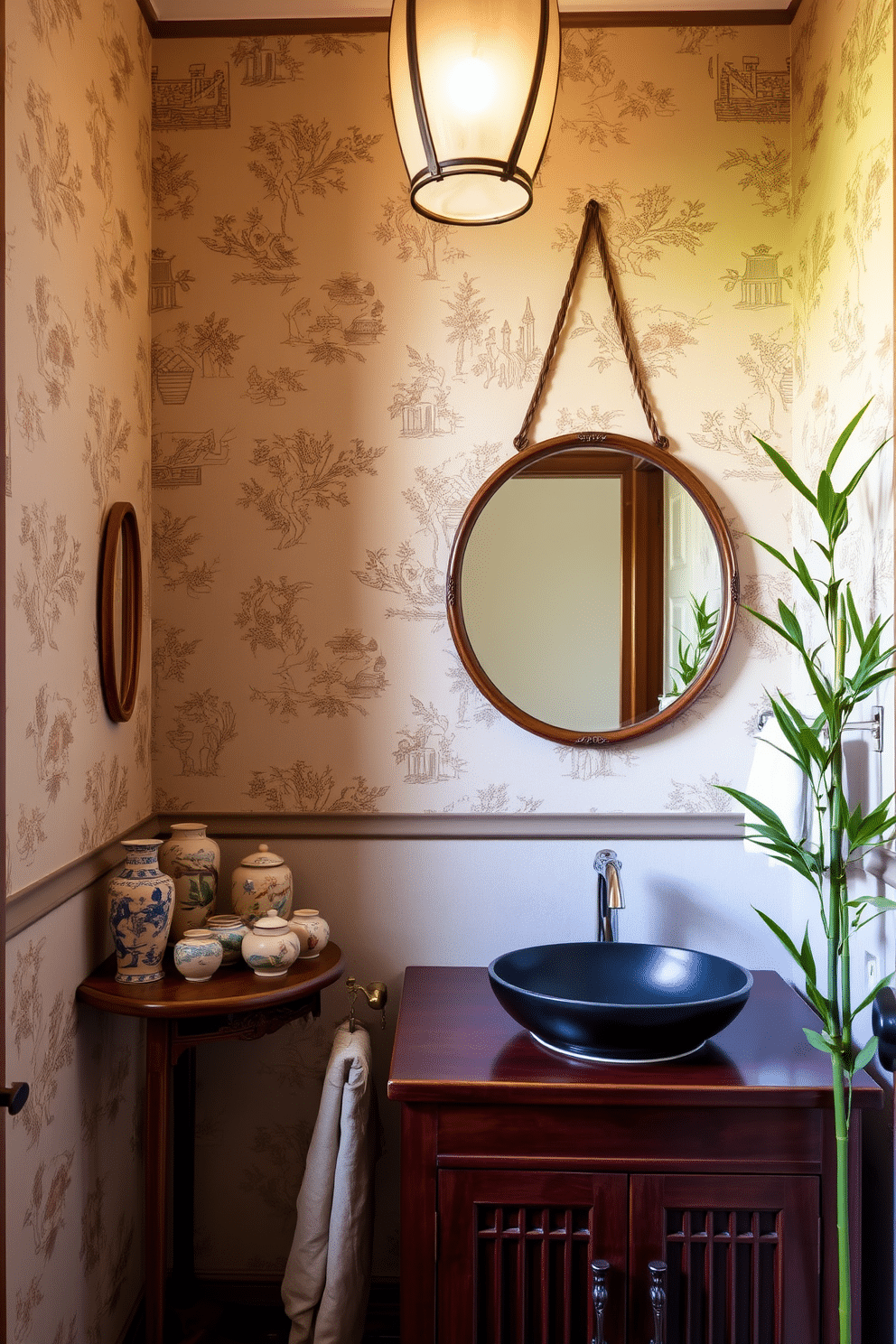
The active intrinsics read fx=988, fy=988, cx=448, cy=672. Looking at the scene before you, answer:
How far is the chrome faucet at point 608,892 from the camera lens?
1.86 m

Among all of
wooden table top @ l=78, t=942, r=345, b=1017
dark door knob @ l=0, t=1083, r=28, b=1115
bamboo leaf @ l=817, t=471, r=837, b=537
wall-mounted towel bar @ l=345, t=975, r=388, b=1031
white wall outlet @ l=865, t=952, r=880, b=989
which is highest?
bamboo leaf @ l=817, t=471, r=837, b=537

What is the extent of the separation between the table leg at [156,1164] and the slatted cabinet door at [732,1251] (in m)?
0.76

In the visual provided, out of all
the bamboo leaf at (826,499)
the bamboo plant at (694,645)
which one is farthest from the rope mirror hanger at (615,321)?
the bamboo leaf at (826,499)

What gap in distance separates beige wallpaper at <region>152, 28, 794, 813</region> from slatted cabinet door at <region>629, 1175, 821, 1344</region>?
2.47 ft

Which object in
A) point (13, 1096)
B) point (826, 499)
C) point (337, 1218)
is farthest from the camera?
point (337, 1218)

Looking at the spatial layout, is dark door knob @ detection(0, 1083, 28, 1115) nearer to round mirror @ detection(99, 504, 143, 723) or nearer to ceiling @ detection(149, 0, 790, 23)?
round mirror @ detection(99, 504, 143, 723)

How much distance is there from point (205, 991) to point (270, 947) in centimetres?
13

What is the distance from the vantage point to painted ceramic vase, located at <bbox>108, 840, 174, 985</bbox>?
1.66 meters

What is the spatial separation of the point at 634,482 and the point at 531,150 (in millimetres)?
843

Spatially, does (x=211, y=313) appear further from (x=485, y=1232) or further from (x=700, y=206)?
(x=485, y=1232)

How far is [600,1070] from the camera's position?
1.54 metres

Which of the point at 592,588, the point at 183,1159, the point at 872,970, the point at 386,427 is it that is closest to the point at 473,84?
the point at 386,427

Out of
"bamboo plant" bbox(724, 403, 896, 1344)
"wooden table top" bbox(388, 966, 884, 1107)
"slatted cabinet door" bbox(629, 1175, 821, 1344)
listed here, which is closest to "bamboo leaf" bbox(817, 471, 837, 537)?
"bamboo plant" bbox(724, 403, 896, 1344)

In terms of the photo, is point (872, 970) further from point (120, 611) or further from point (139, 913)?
point (120, 611)
